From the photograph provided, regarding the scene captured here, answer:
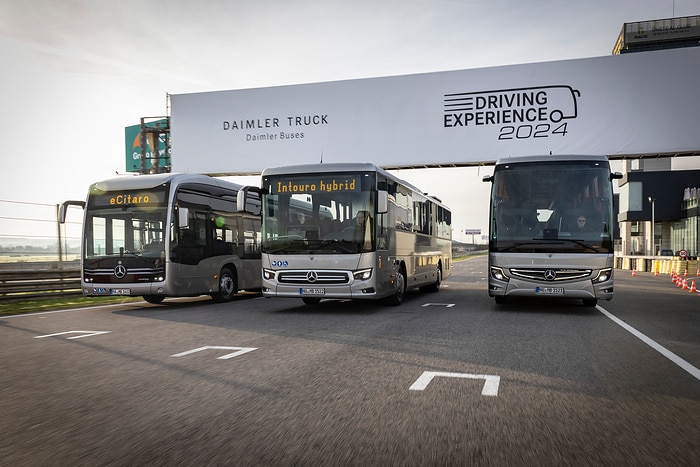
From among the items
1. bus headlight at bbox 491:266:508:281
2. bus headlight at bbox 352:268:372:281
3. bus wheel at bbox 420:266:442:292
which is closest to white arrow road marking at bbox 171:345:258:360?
bus headlight at bbox 352:268:372:281

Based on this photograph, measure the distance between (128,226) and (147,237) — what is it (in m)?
0.52

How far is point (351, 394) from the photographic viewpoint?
4.97 meters

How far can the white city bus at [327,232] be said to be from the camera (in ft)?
38.1

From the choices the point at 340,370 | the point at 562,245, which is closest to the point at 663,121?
the point at 562,245

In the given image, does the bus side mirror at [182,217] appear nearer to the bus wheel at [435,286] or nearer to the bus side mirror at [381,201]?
the bus side mirror at [381,201]

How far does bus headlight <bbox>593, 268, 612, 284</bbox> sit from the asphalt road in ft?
5.15

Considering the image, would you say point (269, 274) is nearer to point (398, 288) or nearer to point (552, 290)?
point (398, 288)

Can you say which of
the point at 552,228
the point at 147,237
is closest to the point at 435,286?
the point at 552,228

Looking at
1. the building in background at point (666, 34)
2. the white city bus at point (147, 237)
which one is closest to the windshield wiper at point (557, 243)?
the white city bus at point (147, 237)

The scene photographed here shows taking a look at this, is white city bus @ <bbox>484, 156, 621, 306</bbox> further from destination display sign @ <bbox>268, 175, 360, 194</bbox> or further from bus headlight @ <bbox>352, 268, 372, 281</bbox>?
destination display sign @ <bbox>268, 175, 360, 194</bbox>

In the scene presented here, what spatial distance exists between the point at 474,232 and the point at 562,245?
148267 mm

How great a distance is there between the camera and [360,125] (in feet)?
77.8

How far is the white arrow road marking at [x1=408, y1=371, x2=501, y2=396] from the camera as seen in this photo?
16.8 ft

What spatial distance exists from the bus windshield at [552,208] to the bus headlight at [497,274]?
390 millimetres
